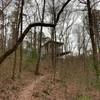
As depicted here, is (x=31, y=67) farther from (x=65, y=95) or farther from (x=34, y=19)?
(x=65, y=95)

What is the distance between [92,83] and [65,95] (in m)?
3.15

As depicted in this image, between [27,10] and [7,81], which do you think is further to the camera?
[27,10]

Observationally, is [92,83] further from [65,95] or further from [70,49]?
[70,49]

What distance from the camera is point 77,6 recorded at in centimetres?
1586

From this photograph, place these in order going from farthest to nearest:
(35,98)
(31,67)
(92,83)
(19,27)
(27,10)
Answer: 1. (31,67)
2. (27,10)
3. (19,27)
4. (92,83)
5. (35,98)

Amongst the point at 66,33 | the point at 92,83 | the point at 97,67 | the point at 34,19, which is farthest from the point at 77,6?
the point at 66,33

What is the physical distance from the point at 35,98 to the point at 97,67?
5120mm

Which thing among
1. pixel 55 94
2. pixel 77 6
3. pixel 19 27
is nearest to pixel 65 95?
pixel 55 94

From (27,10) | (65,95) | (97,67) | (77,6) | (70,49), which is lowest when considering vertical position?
(65,95)

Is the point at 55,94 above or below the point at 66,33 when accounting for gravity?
below

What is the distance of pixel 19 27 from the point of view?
18797 mm

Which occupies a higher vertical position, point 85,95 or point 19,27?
point 19,27

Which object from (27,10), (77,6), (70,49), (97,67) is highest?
(27,10)

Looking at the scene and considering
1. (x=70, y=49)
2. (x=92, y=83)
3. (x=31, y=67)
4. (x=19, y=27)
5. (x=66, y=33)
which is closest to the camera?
(x=92, y=83)
